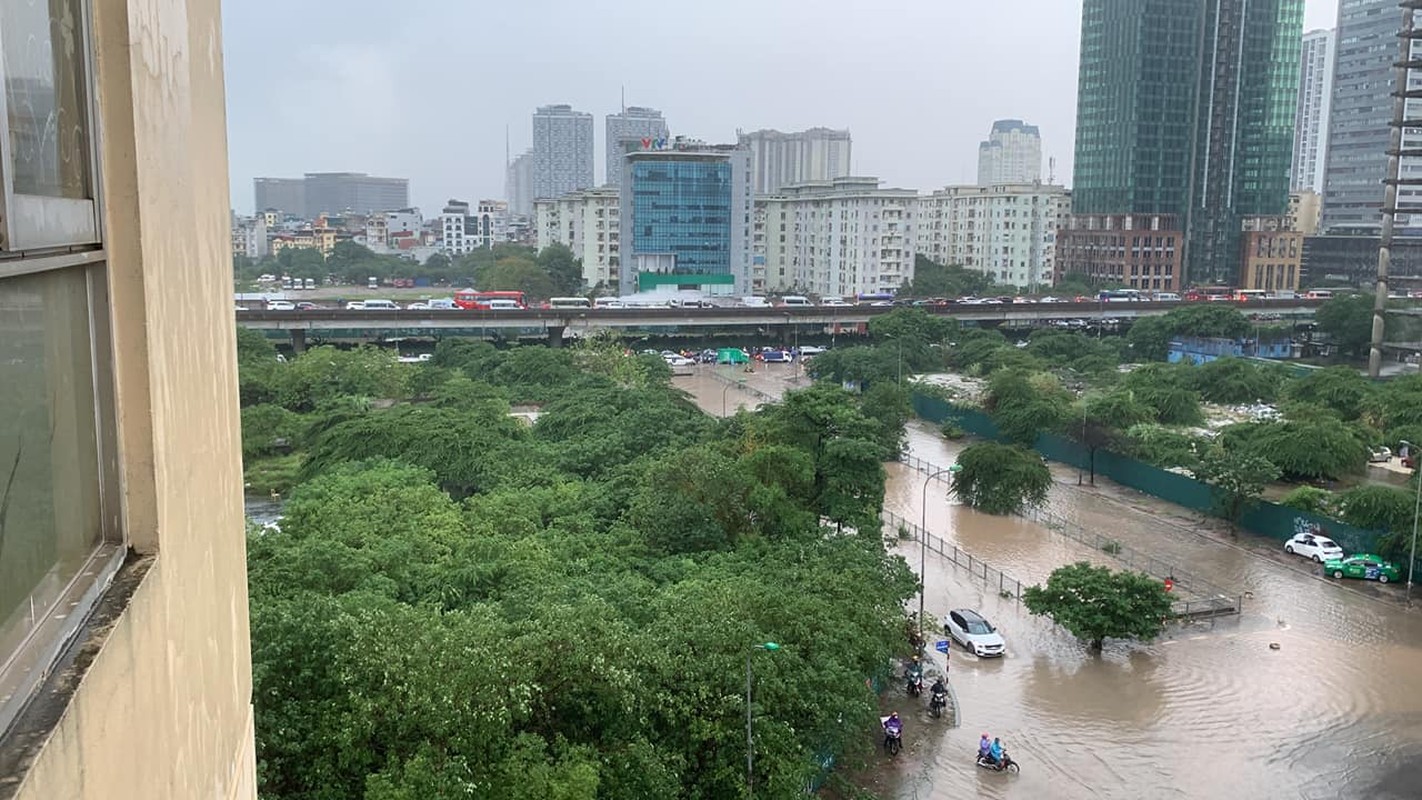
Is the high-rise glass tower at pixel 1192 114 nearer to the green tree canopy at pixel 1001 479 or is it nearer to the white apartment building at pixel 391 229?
the green tree canopy at pixel 1001 479

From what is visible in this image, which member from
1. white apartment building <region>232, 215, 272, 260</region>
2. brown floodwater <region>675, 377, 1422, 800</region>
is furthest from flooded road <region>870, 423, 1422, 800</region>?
white apartment building <region>232, 215, 272, 260</region>

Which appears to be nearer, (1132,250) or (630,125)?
(1132,250)

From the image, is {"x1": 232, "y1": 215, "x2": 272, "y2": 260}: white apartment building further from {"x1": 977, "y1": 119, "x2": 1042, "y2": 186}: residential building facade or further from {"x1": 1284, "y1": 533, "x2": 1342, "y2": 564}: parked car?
{"x1": 1284, "y1": 533, "x2": 1342, "y2": 564}: parked car

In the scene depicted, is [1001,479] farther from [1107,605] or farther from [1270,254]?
[1270,254]

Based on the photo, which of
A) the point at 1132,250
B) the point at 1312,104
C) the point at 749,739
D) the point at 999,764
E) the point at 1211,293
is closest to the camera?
the point at 749,739

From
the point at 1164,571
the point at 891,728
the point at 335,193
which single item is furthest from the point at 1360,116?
the point at 335,193

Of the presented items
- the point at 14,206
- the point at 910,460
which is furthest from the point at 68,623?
the point at 910,460
